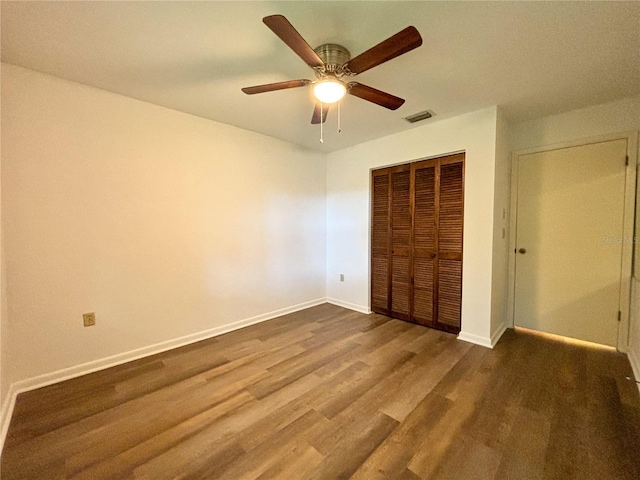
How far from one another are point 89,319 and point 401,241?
320cm

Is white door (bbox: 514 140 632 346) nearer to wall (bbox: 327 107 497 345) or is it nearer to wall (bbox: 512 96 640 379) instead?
wall (bbox: 512 96 640 379)

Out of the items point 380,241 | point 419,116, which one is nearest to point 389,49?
point 419,116

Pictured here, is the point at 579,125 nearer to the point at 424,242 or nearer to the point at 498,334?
the point at 424,242

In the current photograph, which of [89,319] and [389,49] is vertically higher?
[389,49]

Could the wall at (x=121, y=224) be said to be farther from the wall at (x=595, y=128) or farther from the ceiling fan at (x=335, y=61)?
the wall at (x=595, y=128)

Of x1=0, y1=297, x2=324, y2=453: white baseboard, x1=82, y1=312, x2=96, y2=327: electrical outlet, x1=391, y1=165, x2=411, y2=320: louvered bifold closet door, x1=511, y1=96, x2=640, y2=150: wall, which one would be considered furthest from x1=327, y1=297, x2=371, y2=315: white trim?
x1=82, y1=312, x2=96, y2=327: electrical outlet

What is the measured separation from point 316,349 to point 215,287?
129cm

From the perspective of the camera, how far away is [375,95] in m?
1.74

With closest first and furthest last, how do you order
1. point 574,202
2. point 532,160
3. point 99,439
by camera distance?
point 99,439
point 574,202
point 532,160

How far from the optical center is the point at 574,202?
100.0 inches

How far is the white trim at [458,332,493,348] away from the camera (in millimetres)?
2504

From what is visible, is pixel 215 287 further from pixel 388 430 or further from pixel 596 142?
pixel 596 142

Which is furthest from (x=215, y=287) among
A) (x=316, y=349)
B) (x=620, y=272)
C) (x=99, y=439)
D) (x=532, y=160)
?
(x=620, y=272)

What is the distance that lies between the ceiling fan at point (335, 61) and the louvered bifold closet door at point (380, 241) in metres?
1.57
